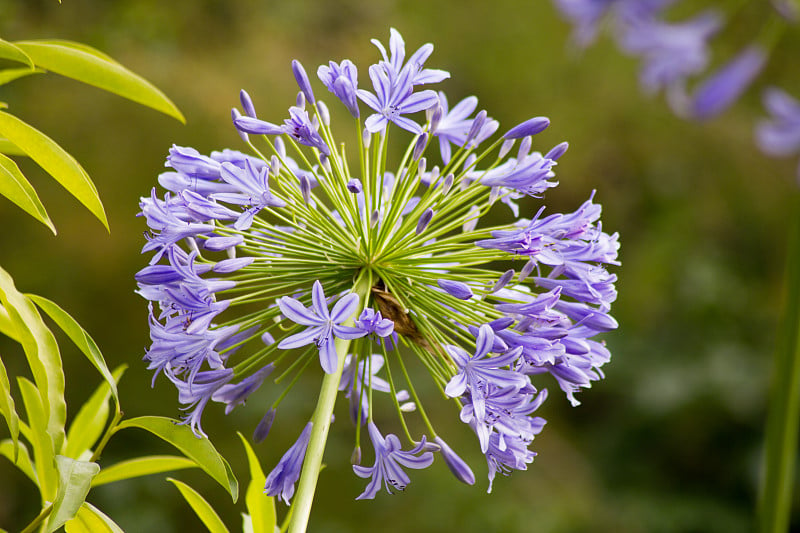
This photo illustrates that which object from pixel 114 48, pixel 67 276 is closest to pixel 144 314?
pixel 67 276

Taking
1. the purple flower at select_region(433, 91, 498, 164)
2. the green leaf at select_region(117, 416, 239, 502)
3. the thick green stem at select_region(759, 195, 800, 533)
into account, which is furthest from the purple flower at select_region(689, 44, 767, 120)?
the green leaf at select_region(117, 416, 239, 502)

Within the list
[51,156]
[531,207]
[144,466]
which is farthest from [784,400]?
[531,207]

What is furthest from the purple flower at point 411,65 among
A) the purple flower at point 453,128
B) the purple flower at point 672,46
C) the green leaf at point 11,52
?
the purple flower at point 672,46

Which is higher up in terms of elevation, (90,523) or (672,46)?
(672,46)

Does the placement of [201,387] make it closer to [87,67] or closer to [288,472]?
[288,472]

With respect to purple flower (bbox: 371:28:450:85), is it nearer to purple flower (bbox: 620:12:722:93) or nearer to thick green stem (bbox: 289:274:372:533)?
thick green stem (bbox: 289:274:372:533)

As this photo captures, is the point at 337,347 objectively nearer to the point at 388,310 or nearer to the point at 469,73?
the point at 388,310

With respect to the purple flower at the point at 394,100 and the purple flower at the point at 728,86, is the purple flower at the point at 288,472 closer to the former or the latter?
the purple flower at the point at 394,100
